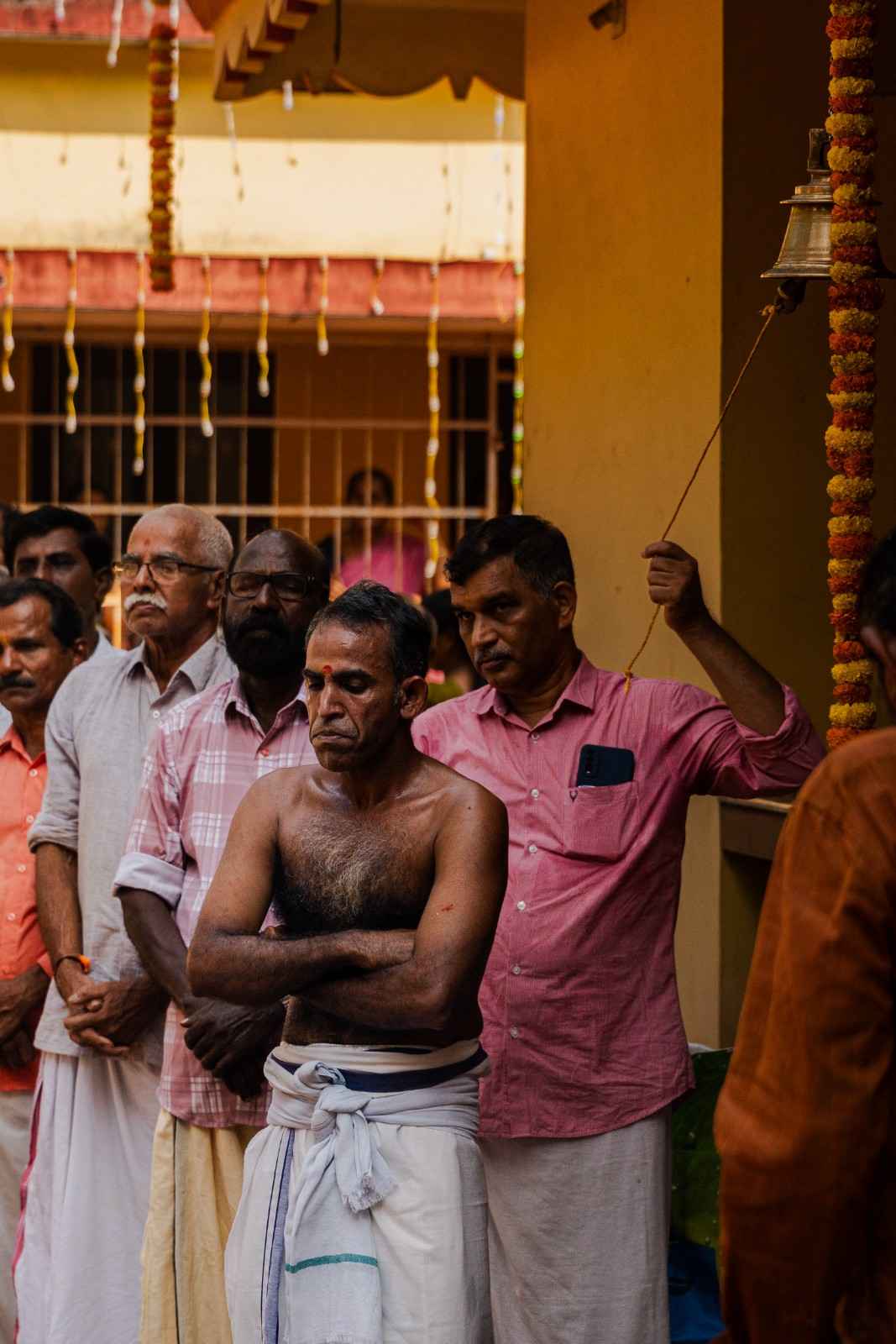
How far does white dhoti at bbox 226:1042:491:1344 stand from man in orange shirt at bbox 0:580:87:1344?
6.46ft

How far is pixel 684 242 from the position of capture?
18.9 ft

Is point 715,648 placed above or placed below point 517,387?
below

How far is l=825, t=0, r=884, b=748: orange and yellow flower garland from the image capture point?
11.9 feet

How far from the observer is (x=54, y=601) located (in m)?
5.86

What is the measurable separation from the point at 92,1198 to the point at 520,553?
2119 mm

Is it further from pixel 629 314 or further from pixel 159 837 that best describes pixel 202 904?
pixel 629 314

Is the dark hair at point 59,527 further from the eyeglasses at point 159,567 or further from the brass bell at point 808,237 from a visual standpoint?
the brass bell at point 808,237

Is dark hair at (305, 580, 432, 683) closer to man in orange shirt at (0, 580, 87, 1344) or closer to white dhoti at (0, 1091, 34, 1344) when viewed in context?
man in orange shirt at (0, 580, 87, 1344)

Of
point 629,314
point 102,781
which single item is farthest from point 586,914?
point 629,314

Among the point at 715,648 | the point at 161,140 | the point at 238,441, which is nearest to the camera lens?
the point at 715,648

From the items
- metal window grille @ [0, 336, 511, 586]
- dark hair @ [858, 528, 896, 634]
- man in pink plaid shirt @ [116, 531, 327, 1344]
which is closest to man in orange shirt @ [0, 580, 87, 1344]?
man in pink plaid shirt @ [116, 531, 327, 1344]

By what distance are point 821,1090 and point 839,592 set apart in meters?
1.51

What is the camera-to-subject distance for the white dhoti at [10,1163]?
5.64 meters

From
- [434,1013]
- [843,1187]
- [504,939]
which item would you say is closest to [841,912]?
[843,1187]
